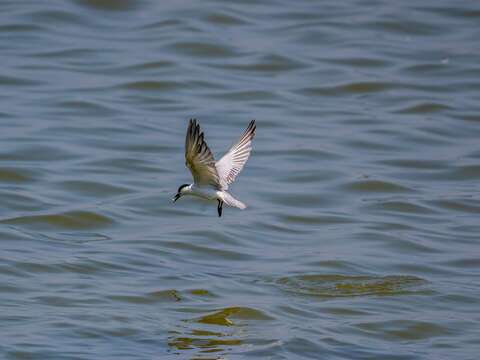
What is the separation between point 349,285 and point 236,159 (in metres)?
1.77

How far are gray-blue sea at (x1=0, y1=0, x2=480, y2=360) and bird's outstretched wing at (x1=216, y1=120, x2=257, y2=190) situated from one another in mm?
1117

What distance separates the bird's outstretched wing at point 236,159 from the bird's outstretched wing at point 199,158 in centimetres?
36

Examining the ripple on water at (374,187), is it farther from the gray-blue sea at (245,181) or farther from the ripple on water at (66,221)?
the ripple on water at (66,221)

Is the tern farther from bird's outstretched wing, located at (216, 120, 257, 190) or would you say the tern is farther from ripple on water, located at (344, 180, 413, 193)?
ripple on water, located at (344, 180, 413, 193)

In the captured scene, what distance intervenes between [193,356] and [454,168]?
698 cm

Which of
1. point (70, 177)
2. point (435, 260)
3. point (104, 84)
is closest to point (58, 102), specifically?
point (104, 84)

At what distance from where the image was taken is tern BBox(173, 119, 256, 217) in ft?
27.2

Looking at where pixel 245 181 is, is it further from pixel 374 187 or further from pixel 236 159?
pixel 236 159

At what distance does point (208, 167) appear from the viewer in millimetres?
8719

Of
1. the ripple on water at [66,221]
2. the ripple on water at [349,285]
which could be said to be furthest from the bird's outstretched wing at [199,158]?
the ripple on water at [66,221]

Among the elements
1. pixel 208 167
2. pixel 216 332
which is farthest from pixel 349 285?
pixel 208 167

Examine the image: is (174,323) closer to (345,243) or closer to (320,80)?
(345,243)

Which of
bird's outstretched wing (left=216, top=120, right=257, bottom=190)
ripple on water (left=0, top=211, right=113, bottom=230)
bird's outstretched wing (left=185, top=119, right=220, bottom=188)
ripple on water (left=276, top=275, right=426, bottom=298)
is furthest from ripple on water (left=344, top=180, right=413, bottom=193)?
bird's outstretched wing (left=185, top=119, right=220, bottom=188)

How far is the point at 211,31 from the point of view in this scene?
19.3 m
